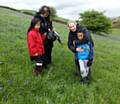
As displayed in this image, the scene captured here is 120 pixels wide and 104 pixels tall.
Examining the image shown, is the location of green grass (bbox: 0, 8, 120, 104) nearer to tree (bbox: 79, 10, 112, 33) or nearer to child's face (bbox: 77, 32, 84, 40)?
child's face (bbox: 77, 32, 84, 40)

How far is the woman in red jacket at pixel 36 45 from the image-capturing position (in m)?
9.82

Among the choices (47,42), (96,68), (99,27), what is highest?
(47,42)

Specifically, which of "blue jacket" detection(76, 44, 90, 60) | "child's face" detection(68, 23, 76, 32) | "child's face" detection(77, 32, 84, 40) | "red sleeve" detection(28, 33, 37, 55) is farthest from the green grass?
"child's face" detection(68, 23, 76, 32)

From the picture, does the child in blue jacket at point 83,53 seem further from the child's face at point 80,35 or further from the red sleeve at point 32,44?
the red sleeve at point 32,44

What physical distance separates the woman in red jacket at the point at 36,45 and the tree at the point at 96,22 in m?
54.9

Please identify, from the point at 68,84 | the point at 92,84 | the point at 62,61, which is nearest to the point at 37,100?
the point at 68,84

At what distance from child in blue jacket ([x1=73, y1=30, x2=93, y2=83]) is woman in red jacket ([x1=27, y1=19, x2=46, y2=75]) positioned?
1025mm

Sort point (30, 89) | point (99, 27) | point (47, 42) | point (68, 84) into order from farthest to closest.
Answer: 1. point (99, 27)
2. point (47, 42)
3. point (68, 84)
4. point (30, 89)

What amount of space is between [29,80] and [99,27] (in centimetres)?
5787

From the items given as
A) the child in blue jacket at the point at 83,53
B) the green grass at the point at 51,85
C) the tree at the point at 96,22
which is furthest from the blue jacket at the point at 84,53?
the tree at the point at 96,22

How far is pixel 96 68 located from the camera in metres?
12.6

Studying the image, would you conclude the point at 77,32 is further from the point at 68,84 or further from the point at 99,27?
the point at 99,27

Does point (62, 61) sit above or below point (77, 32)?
below

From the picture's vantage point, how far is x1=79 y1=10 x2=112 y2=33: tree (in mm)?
65938
